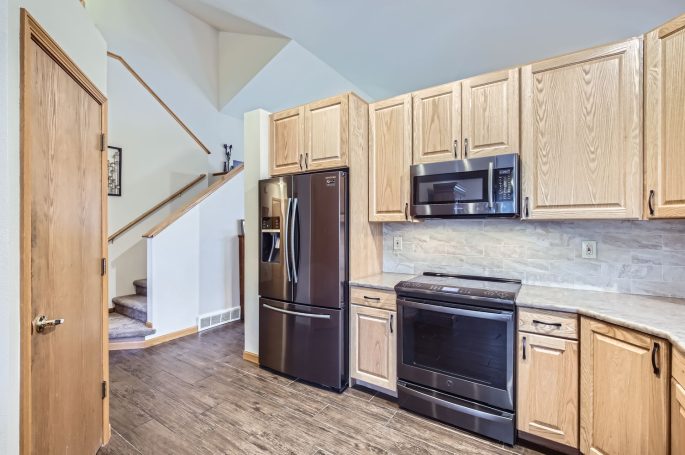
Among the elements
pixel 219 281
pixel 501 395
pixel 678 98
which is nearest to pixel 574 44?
pixel 678 98

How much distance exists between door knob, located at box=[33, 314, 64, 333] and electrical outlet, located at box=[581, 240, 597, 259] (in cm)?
299

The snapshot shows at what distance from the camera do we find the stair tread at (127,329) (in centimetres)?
333

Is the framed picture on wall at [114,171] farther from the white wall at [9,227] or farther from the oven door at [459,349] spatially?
the oven door at [459,349]

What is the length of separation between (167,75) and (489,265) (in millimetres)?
5429

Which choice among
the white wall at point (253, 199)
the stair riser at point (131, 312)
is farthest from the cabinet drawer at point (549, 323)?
the stair riser at point (131, 312)

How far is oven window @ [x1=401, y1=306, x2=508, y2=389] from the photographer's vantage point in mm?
1940

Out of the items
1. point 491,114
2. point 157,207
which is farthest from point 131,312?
point 491,114

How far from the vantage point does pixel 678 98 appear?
1.58m

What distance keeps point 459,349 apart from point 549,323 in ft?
1.84

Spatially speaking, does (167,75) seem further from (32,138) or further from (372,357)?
(372,357)

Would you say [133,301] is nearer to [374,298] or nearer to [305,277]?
[305,277]

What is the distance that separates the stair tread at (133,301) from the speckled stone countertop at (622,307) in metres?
3.93

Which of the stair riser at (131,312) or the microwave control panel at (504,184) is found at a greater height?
the microwave control panel at (504,184)

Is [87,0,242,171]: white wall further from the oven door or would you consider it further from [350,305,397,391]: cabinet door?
the oven door
